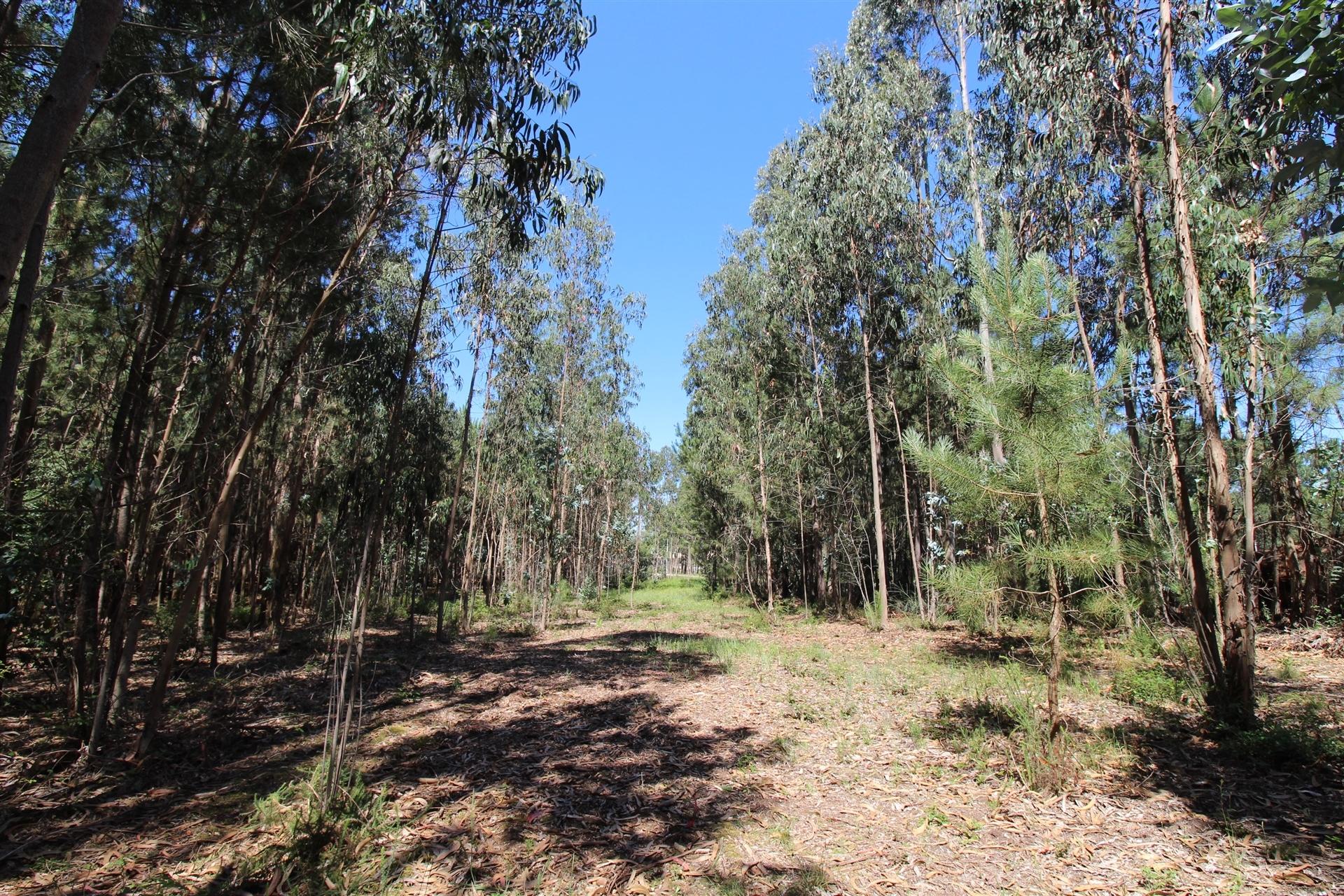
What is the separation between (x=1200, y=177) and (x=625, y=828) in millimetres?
7718

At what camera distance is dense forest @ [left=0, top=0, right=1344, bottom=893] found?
4.34m

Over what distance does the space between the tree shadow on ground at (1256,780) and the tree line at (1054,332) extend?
35cm

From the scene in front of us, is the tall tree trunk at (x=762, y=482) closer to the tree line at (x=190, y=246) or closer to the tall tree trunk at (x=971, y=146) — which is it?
the tall tree trunk at (x=971, y=146)

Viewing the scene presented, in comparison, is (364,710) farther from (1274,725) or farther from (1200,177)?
(1200,177)

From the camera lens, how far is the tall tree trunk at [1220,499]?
461 centimetres

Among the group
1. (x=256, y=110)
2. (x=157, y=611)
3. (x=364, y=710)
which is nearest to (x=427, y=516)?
(x=157, y=611)

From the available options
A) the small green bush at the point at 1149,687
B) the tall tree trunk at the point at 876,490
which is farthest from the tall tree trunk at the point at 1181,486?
the tall tree trunk at the point at 876,490

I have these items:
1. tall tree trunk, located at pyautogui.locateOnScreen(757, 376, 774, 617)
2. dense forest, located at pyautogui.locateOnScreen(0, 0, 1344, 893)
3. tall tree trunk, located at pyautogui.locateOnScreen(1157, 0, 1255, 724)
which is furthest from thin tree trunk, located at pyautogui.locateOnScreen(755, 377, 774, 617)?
tall tree trunk, located at pyautogui.locateOnScreen(1157, 0, 1255, 724)

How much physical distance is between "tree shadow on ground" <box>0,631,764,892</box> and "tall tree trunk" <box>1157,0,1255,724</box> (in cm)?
385

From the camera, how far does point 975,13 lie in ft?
36.9

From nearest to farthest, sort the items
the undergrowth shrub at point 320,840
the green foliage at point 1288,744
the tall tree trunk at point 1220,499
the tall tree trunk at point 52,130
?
1. the tall tree trunk at point 52,130
2. the undergrowth shrub at point 320,840
3. the green foliage at point 1288,744
4. the tall tree trunk at point 1220,499

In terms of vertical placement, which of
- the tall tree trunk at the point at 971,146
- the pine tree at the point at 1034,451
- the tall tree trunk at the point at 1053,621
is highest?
the tall tree trunk at the point at 971,146

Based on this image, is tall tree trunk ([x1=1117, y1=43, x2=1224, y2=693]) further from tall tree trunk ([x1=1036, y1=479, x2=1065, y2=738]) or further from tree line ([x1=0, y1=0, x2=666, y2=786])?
tree line ([x1=0, y1=0, x2=666, y2=786])

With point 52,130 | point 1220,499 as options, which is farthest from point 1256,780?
point 52,130
